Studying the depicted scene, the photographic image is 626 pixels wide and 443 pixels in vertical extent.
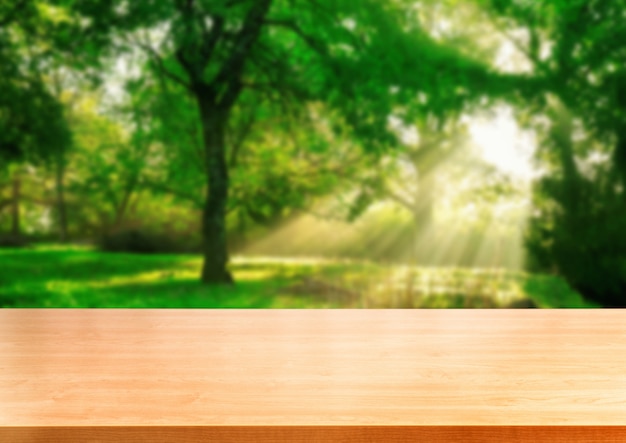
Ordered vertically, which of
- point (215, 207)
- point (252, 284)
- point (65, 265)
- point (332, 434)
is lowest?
point (252, 284)

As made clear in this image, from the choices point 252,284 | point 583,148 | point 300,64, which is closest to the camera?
point 252,284

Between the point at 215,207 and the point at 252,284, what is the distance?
2.68ft

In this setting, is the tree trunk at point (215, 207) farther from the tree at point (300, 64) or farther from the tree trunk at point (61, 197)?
the tree trunk at point (61, 197)

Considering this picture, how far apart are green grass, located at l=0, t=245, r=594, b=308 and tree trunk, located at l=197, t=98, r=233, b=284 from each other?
16 centimetres

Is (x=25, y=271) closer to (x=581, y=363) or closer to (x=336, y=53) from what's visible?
(x=336, y=53)

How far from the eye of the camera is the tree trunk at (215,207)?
17.5 ft

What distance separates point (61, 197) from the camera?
5574mm

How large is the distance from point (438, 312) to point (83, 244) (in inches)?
160

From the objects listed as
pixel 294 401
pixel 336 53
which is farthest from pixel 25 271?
pixel 294 401

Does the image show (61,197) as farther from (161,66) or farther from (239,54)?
(239,54)

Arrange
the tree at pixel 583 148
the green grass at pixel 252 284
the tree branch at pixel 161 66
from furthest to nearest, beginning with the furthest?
the tree at pixel 583 148, the tree branch at pixel 161 66, the green grass at pixel 252 284

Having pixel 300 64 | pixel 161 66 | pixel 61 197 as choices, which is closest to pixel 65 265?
pixel 61 197

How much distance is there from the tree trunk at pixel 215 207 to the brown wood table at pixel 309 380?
8.28 feet

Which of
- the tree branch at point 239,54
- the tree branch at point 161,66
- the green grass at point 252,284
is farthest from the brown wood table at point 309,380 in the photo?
the tree branch at point 161,66
